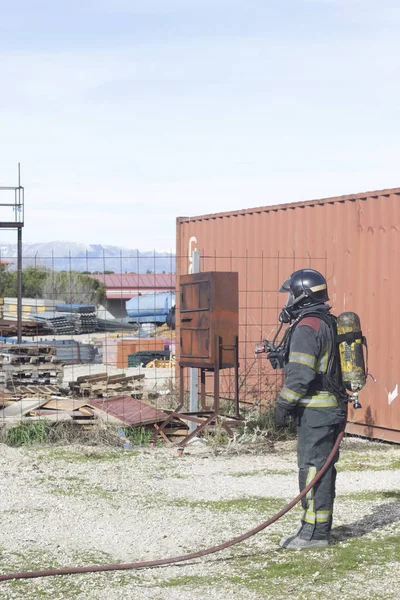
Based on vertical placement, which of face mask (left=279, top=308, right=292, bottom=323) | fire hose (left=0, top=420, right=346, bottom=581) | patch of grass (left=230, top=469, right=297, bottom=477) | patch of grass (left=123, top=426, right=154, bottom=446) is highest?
face mask (left=279, top=308, right=292, bottom=323)

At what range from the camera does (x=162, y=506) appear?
7.77m

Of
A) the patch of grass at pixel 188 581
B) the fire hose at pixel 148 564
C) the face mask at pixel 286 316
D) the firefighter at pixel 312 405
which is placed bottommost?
the patch of grass at pixel 188 581

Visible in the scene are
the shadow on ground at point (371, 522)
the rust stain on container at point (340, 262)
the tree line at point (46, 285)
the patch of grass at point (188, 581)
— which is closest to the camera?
the patch of grass at point (188, 581)

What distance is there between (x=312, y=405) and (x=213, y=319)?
403 cm

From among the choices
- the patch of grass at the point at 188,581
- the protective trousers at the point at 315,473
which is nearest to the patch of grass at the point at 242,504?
the protective trousers at the point at 315,473

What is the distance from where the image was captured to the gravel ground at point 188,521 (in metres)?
5.59

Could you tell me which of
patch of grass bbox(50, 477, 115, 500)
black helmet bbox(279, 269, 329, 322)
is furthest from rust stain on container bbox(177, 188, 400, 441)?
black helmet bbox(279, 269, 329, 322)

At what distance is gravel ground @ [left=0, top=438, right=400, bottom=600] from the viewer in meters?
5.59

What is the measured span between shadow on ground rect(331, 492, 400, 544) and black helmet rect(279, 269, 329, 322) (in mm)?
1820

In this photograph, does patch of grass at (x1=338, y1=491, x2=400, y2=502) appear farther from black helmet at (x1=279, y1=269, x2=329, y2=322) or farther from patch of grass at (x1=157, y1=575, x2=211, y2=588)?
patch of grass at (x1=157, y1=575, x2=211, y2=588)

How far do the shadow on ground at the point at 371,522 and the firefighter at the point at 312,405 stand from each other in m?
0.36

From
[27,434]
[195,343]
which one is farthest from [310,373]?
[27,434]

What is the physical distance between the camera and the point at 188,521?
7234mm

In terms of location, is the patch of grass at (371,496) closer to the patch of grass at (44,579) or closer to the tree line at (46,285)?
the patch of grass at (44,579)
